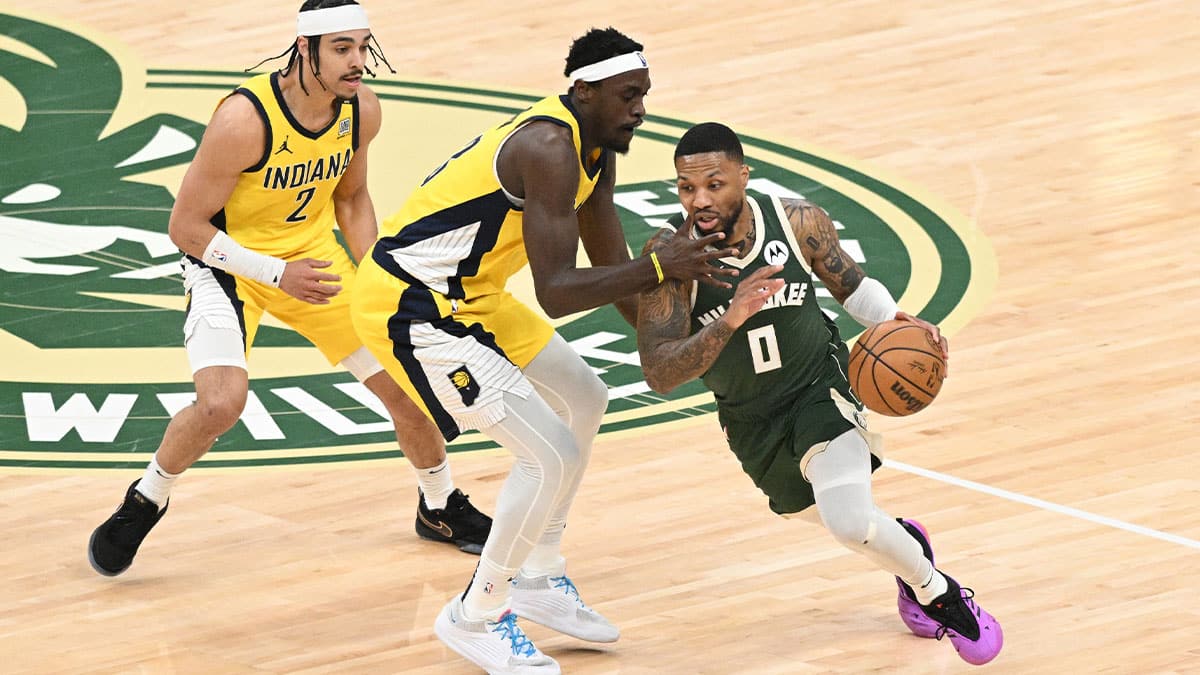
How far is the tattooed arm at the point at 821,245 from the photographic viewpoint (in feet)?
20.6

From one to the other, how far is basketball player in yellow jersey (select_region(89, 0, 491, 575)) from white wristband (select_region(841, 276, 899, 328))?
64.8 inches

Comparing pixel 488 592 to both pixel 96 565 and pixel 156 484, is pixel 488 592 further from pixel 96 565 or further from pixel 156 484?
pixel 96 565

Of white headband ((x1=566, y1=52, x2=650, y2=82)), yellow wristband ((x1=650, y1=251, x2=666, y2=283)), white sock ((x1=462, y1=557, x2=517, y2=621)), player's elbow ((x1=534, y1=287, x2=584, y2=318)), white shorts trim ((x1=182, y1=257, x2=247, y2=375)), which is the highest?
white headband ((x1=566, y1=52, x2=650, y2=82))

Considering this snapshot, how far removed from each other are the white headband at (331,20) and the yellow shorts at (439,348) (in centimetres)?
89

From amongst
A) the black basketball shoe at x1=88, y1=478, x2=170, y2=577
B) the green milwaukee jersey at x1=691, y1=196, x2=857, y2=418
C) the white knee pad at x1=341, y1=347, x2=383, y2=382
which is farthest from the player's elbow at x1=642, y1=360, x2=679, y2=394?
the black basketball shoe at x1=88, y1=478, x2=170, y2=577

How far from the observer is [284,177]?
7.12 metres

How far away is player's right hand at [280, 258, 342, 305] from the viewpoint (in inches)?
267

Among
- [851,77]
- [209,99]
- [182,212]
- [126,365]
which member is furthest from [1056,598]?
[209,99]

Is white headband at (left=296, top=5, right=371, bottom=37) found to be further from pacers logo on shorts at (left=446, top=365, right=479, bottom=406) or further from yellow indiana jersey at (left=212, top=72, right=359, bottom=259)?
pacers logo on shorts at (left=446, top=365, right=479, bottom=406)

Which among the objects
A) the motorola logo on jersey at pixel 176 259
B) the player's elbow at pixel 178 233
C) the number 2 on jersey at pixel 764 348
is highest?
the player's elbow at pixel 178 233

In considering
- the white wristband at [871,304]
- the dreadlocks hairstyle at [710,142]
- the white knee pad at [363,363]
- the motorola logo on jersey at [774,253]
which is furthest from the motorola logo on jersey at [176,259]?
the white knee pad at [363,363]

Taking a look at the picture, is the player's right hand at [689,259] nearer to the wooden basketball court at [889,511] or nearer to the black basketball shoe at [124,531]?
the wooden basketball court at [889,511]

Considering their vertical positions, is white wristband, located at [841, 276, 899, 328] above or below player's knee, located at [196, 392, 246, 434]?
above

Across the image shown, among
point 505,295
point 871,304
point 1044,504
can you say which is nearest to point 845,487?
point 871,304
